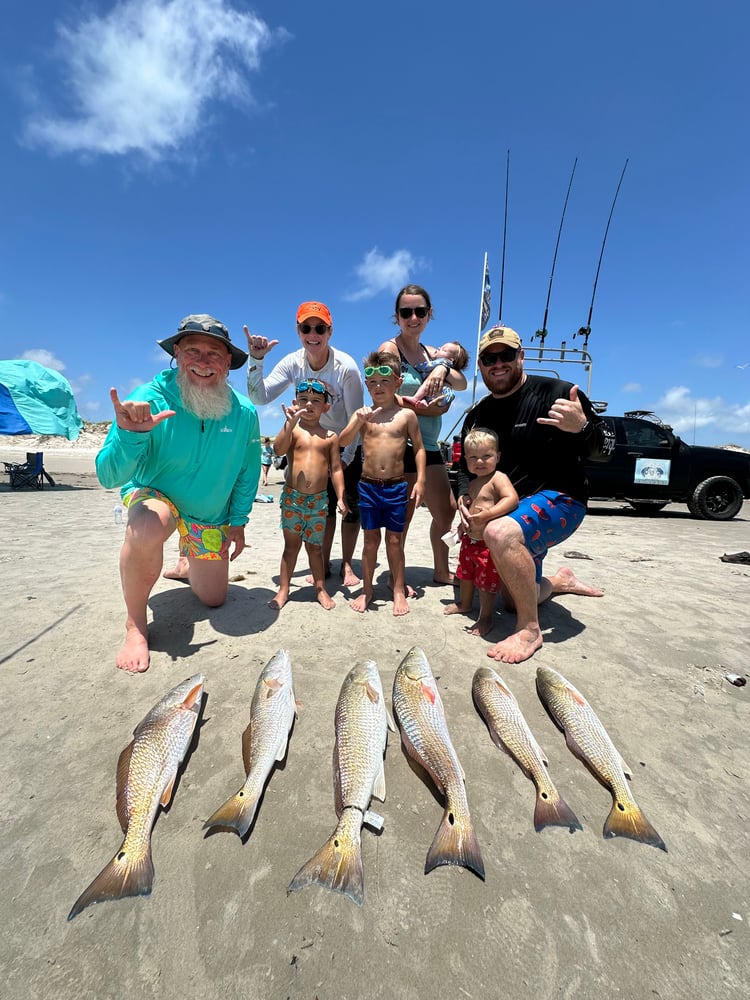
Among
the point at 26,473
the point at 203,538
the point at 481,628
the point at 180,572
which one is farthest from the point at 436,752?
the point at 26,473

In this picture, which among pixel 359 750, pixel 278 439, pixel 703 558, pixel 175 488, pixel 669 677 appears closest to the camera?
pixel 359 750

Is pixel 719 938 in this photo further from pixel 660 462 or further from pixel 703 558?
pixel 660 462

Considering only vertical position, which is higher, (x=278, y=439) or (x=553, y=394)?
(x=553, y=394)

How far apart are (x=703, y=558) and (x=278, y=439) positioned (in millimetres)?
6119

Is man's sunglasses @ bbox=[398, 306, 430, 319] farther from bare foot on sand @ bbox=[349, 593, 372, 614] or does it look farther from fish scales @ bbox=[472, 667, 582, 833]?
fish scales @ bbox=[472, 667, 582, 833]

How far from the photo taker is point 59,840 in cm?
179

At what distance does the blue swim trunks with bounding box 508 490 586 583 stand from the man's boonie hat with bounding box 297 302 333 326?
2.47 meters

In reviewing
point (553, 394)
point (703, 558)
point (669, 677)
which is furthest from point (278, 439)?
point (703, 558)

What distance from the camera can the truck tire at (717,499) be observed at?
11164 millimetres

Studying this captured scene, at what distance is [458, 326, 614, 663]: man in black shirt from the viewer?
127 inches

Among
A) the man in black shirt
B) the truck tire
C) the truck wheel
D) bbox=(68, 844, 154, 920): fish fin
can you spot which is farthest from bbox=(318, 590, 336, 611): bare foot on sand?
the truck tire

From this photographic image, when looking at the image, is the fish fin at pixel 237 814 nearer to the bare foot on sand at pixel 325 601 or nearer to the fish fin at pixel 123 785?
Result: the fish fin at pixel 123 785

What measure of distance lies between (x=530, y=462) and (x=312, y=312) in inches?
93.9

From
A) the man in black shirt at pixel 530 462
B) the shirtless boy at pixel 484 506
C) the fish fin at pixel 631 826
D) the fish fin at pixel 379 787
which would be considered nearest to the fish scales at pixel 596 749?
the fish fin at pixel 631 826
